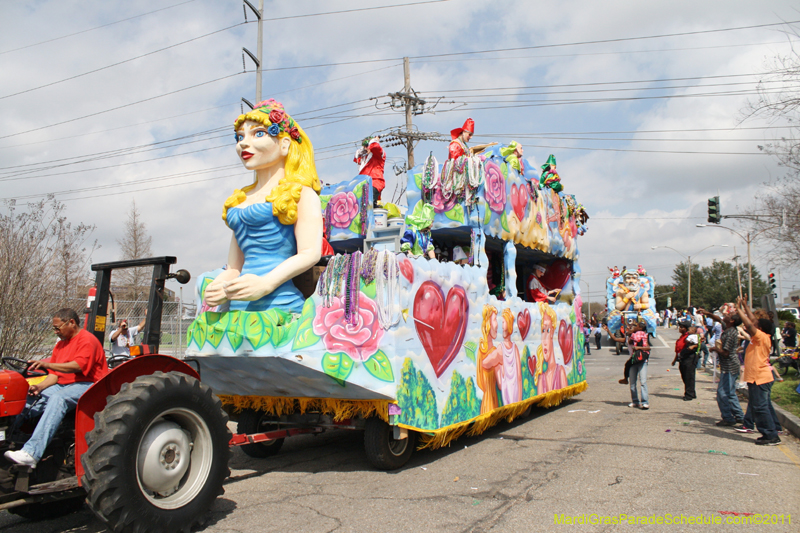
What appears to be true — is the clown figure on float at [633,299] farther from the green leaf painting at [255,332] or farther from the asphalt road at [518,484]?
the green leaf painting at [255,332]

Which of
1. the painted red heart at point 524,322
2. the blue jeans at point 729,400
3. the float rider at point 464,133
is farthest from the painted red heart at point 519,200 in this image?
the blue jeans at point 729,400

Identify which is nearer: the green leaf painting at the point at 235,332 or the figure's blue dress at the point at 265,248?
the green leaf painting at the point at 235,332

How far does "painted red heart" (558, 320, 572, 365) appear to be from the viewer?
1046cm

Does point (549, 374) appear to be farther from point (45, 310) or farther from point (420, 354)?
point (45, 310)

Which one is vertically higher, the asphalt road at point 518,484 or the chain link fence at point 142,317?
the chain link fence at point 142,317

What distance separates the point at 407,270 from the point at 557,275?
683 cm

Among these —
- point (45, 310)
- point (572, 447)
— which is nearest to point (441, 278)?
point (572, 447)

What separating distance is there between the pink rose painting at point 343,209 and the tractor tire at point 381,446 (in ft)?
10.2

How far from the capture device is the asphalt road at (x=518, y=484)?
174 inches

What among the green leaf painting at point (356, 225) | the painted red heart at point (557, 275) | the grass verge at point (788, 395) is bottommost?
the grass verge at point (788, 395)

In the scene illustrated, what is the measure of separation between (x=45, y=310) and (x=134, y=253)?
19242 mm

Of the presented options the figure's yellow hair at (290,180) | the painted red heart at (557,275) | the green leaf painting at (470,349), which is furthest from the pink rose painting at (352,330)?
the painted red heart at (557,275)

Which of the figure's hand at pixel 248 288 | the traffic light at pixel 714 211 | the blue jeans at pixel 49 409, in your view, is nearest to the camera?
the blue jeans at pixel 49 409

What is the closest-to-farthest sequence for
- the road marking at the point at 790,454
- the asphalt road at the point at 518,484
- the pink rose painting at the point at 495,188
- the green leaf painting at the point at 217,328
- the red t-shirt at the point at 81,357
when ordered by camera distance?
the red t-shirt at the point at 81,357, the asphalt road at the point at 518,484, the green leaf painting at the point at 217,328, the road marking at the point at 790,454, the pink rose painting at the point at 495,188
